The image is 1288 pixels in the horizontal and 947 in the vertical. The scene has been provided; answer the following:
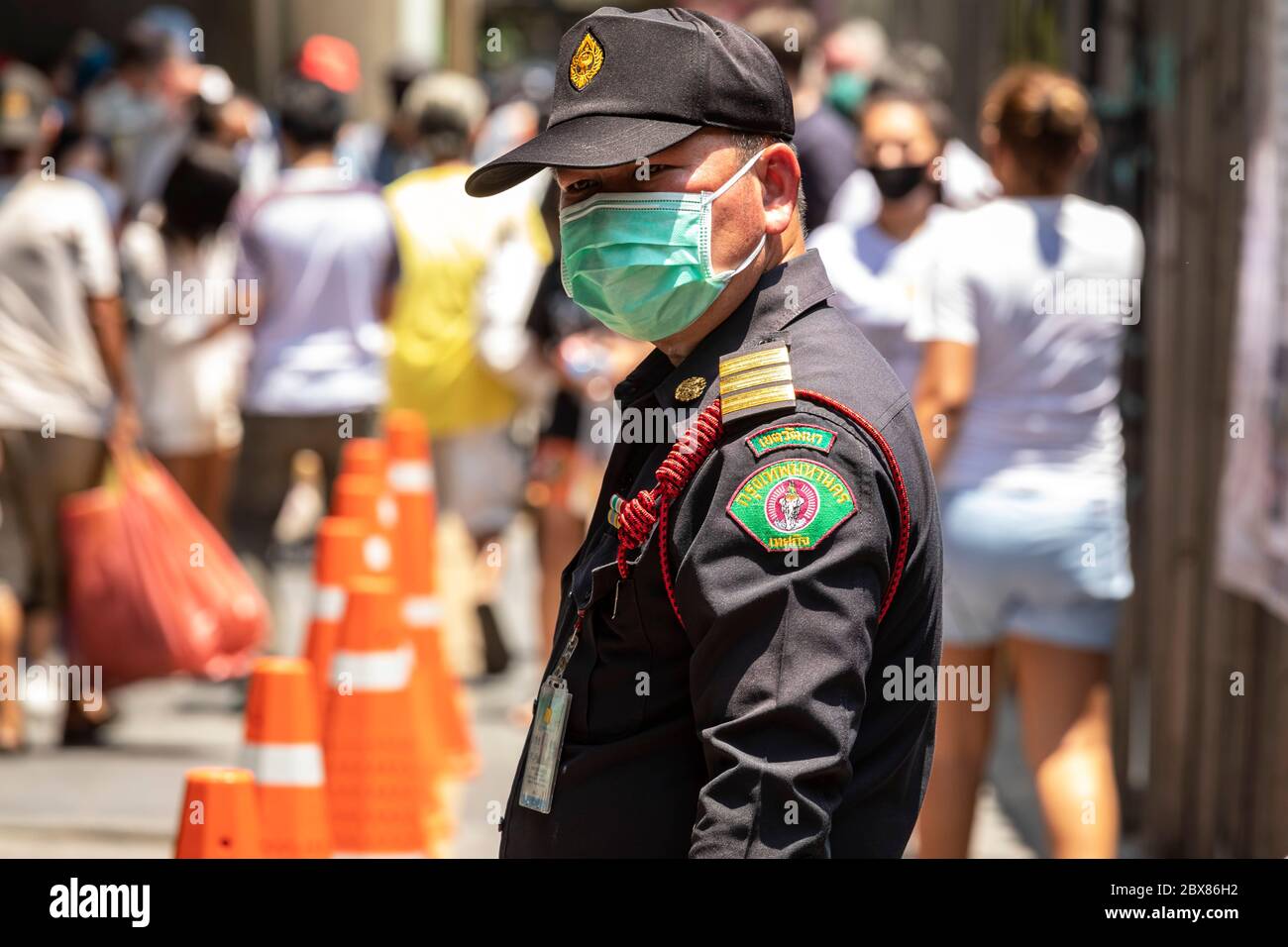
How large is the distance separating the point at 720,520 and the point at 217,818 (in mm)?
1896

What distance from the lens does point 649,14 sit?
2.46m

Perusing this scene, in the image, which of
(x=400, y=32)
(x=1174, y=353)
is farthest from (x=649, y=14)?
(x=400, y=32)

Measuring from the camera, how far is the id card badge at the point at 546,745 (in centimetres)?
247

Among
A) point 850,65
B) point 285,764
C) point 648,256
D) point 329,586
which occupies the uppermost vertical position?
point 850,65

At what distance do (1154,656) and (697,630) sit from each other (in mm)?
4187

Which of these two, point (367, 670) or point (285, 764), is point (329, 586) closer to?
point (367, 670)

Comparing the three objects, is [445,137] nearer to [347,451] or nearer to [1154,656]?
[347,451]

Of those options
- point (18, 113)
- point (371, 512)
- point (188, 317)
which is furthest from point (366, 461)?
point (18, 113)

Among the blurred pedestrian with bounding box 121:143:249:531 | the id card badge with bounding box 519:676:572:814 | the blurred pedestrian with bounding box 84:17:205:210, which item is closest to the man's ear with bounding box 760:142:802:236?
the id card badge with bounding box 519:676:572:814

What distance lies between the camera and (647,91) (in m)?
2.39

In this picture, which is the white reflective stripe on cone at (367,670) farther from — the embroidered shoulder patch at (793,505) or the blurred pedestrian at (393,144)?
the blurred pedestrian at (393,144)

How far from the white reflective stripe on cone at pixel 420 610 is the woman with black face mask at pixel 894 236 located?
2.14 metres

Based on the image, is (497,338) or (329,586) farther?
(497,338)

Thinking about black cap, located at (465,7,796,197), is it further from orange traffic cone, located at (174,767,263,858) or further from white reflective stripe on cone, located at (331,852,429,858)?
white reflective stripe on cone, located at (331,852,429,858)
